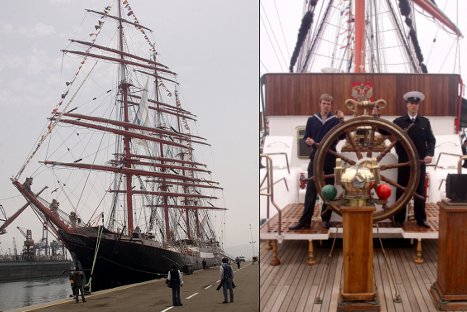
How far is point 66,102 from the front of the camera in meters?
1.49

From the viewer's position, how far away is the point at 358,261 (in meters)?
1.24

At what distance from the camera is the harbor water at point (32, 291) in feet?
4.84

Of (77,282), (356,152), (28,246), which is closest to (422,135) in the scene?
(356,152)

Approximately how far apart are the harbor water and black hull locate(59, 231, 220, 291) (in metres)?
0.10

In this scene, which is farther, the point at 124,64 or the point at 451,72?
the point at 124,64

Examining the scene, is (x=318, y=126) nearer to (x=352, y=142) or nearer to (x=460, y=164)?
(x=352, y=142)

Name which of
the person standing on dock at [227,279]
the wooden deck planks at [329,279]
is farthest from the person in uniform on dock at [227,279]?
the wooden deck planks at [329,279]

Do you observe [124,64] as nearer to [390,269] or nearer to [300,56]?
[300,56]

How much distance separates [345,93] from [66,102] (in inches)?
40.6

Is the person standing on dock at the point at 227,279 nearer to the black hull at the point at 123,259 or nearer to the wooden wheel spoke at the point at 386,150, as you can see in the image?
the black hull at the point at 123,259

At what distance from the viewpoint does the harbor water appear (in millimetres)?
1476

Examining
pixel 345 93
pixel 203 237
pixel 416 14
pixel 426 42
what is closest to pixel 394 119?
pixel 345 93

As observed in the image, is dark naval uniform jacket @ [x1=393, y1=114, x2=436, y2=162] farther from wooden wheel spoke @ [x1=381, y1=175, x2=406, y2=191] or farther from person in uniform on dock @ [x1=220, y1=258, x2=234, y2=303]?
person in uniform on dock @ [x1=220, y1=258, x2=234, y2=303]

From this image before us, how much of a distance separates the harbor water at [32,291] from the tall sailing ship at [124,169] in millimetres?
100
